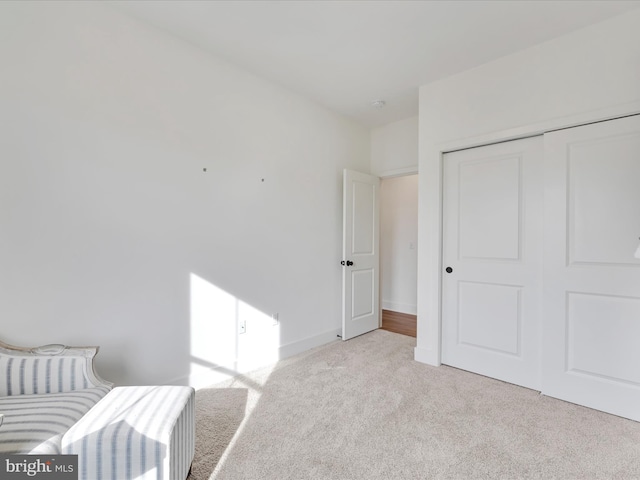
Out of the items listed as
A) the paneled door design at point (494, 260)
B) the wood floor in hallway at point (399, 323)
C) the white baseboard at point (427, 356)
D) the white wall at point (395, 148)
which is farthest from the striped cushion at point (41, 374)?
the white wall at point (395, 148)

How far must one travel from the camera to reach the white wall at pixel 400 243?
4977mm

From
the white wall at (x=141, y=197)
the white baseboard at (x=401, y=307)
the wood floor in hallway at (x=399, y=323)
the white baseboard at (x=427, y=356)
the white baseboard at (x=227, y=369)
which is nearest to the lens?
the white wall at (x=141, y=197)

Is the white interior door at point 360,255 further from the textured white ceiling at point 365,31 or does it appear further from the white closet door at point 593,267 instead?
the white closet door at point 593,267

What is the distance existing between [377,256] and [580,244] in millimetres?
2190

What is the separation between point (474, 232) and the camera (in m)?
2.75

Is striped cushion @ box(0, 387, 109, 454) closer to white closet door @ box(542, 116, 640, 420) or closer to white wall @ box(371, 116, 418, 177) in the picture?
white closet door @ box(542, 116, 640, 420)

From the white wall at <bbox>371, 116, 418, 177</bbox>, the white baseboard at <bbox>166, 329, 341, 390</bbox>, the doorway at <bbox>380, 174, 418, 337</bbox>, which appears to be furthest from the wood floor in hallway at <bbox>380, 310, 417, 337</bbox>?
the white wall at <bbox>371, 116, 418, 177</bbox>

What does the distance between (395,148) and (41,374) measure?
3.86 m

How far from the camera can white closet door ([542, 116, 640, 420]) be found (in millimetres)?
2021

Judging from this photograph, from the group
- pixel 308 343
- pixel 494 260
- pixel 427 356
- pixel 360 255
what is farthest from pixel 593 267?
pixel 308 343

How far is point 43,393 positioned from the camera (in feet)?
5.03

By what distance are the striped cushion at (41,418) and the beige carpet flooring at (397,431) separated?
63 centimetres

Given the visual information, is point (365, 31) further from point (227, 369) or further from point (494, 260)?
point (227, 369)

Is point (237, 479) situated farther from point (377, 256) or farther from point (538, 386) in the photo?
point (377, 256)
